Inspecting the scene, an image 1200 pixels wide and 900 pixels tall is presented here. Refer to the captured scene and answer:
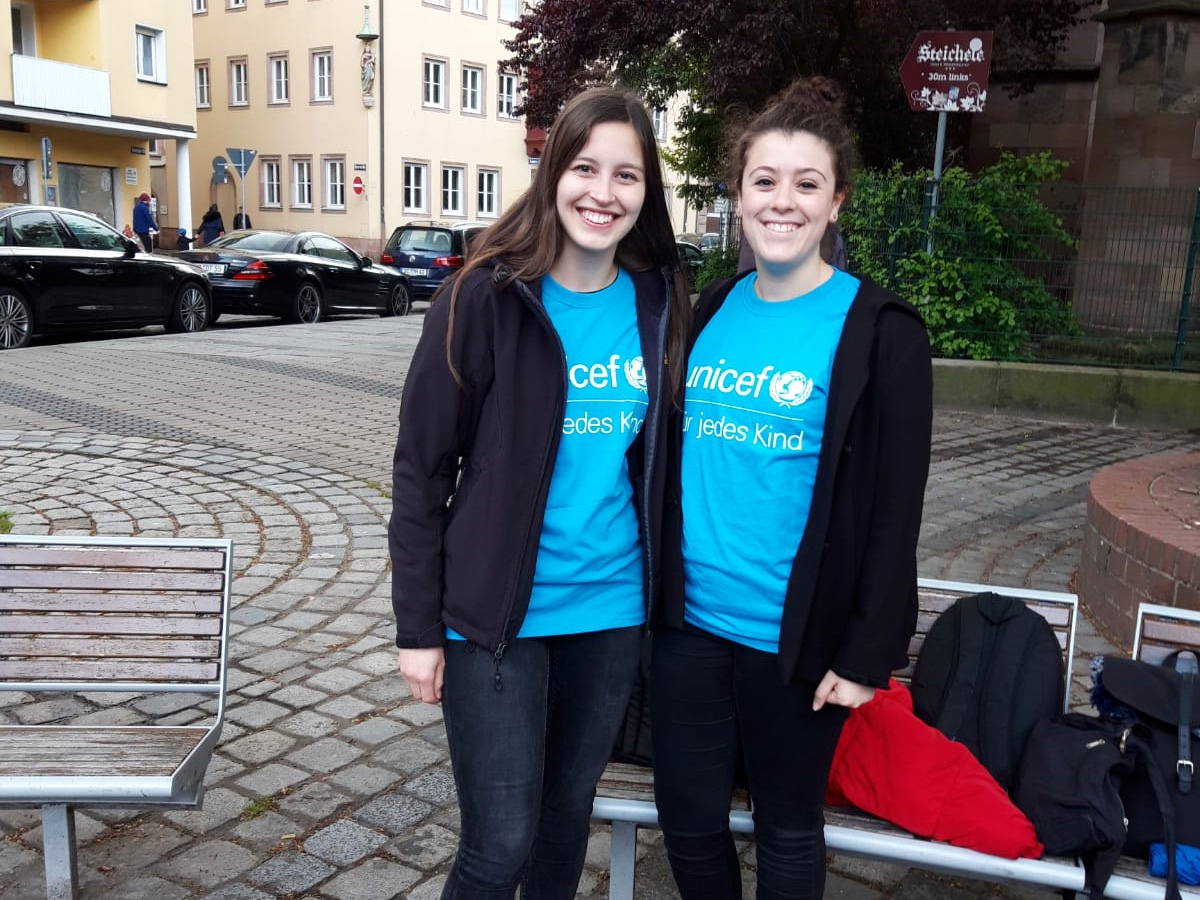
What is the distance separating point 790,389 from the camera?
210cm

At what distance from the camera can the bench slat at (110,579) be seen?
2.95 meters

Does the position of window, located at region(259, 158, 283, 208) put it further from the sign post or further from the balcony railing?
the sign post

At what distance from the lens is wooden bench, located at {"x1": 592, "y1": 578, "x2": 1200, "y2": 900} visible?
236cm

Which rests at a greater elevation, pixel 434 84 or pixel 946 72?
pixel 434 84

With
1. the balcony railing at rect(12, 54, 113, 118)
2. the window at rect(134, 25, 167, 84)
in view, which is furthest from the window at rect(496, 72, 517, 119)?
the balcony railing at rect(12, 54, 113, 118)

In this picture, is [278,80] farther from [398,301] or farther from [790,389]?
[790,389]

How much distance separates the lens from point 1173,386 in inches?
387

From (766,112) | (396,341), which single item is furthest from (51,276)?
(766,112)

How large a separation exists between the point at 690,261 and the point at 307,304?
5.76 m

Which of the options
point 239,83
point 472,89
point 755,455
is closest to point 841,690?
point 755,455

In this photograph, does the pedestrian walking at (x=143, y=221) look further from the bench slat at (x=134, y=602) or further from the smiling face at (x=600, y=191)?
the smiling face at (x=600, y=191)

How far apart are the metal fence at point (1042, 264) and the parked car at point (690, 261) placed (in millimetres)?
2002

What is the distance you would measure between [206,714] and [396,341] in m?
11.0

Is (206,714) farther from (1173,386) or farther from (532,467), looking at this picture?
(1173,386)
